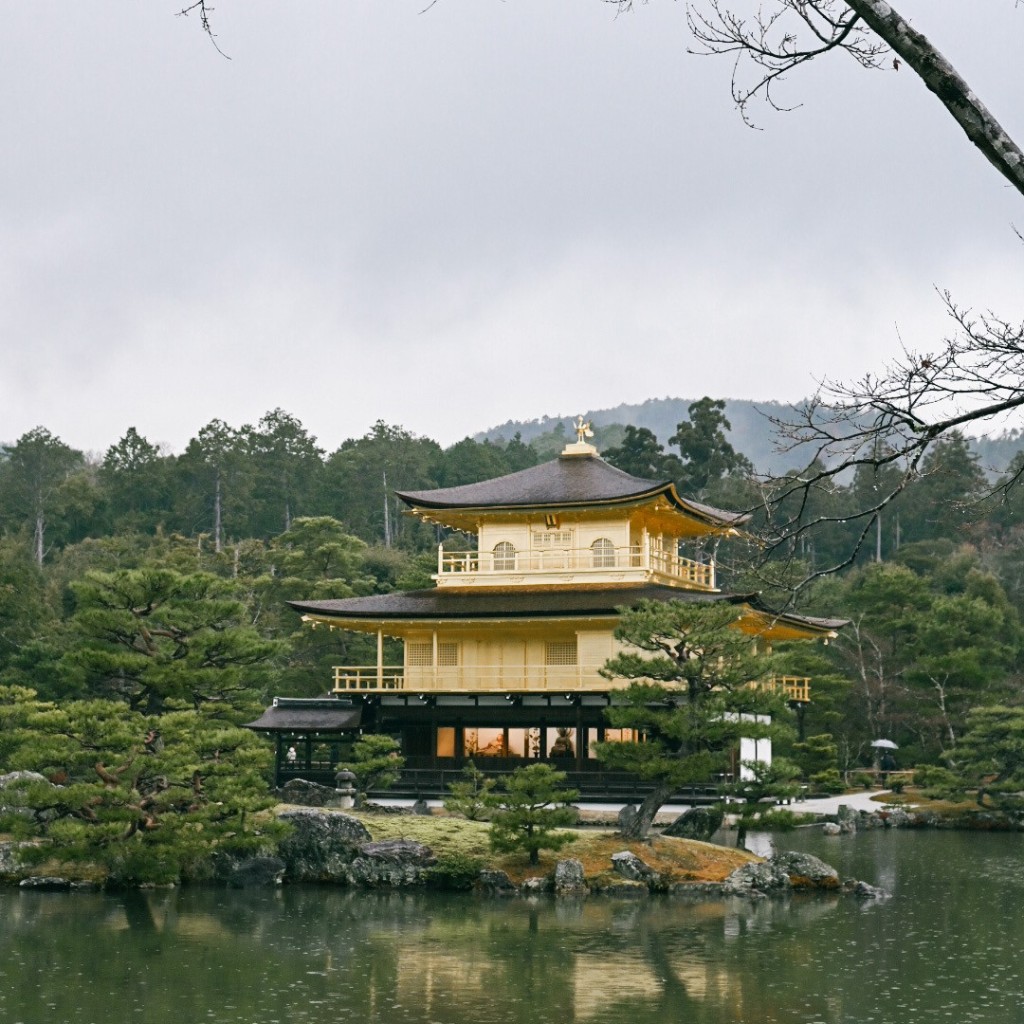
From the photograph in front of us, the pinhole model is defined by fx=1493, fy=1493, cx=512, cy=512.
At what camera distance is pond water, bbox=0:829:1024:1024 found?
1401 cm

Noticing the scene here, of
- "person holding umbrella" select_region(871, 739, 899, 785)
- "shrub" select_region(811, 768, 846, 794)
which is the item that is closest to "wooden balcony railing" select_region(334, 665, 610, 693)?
"shrub" select_region(811, 768, 846, 794)

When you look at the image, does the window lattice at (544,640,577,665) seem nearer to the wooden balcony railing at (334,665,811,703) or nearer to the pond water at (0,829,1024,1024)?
the wooden balcony railing at (334,665,811,703)

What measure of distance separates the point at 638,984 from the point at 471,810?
10.5 metres

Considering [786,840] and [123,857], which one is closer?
[123,857]

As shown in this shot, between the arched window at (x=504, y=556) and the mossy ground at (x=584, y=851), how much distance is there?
10377 millimetres

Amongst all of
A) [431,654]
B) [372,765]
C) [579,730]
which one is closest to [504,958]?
[372,765]

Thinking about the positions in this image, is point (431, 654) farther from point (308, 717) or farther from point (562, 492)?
point (562, 492)

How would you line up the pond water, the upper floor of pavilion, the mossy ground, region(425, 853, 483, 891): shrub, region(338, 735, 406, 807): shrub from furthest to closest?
the upper floor of pavilion, region(338, 735, 406, 807): shrub, the mossy ground, region(425, 853, 483, 891): shrub, the pond water

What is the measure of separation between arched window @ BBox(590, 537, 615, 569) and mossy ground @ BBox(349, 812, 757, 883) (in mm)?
9668

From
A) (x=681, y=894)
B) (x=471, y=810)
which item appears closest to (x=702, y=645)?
(x=681, y=894)

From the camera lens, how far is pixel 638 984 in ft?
50.0

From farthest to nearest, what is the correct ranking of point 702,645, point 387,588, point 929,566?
point 929,566 < point 387,588 < point 702,645

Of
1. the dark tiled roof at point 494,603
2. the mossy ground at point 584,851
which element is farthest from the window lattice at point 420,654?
the mossy ground at point 584,851

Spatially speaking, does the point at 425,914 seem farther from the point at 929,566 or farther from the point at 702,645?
the point at 929,566
